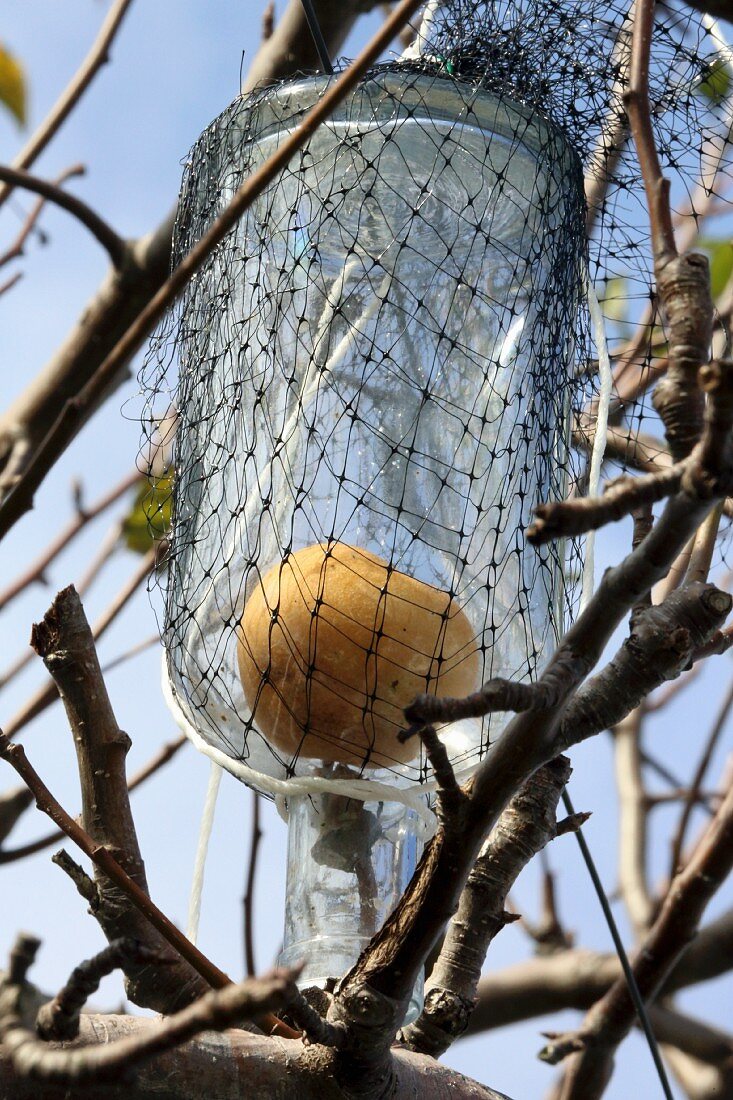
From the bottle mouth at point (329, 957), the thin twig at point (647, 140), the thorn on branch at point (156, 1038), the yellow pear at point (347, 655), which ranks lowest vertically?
the thorn on branch at point (156, 1038)

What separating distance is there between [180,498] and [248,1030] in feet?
1.27

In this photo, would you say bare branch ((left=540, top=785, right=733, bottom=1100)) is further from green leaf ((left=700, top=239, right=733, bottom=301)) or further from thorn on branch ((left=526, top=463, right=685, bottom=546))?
thorn on branch ((left=526, top=463, right=685, bottom=546))

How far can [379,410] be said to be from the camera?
960 millimetres

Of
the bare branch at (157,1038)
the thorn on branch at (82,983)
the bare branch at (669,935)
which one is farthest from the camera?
the bare branch at (669,935)

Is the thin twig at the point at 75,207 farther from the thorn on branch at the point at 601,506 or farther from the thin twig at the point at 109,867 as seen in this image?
the thorn on branch at the point at 601,506

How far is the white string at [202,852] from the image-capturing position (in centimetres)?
97

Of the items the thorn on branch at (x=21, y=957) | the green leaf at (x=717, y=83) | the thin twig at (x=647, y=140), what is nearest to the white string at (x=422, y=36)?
the green leaf at (x=717, y=83)

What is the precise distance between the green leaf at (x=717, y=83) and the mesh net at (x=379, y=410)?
10 cm

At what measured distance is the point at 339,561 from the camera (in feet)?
2.82

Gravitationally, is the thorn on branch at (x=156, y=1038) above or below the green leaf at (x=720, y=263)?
below

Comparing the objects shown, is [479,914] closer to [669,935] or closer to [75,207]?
[669,935]

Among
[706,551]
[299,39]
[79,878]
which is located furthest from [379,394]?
[299,39]

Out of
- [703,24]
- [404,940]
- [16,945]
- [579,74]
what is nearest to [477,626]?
[404,940]

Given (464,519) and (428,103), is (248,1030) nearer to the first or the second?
(464,519)
